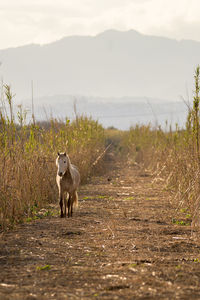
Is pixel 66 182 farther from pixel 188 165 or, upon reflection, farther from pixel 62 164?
pixel 188 165

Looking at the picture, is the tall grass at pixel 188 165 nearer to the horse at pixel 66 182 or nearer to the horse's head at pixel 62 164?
the horse at pixel 66 182

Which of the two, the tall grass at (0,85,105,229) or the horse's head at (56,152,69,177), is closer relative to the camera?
the tall grass at (0,85,105,229)

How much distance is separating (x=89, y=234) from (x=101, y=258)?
5.30ft

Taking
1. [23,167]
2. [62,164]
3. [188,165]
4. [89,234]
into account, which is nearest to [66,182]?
[62,164]

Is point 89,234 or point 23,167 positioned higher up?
point 23,167

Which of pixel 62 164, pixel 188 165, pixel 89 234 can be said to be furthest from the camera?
pixel 188 165

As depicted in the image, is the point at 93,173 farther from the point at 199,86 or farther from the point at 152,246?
the point at 152,246

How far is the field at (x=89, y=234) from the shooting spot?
15.2ft

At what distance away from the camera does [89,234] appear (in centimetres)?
739

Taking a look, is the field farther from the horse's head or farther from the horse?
the horse's head

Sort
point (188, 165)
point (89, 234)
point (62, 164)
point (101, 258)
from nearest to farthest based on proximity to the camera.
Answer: point (101, 258) < point (89, 234) < point (62, 164) < point (188, 165)

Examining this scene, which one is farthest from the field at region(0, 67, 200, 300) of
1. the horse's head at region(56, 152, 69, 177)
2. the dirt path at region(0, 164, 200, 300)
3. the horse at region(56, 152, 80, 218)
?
the horse's head at region(56, 152, 69, 177)

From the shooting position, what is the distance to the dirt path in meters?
4.49

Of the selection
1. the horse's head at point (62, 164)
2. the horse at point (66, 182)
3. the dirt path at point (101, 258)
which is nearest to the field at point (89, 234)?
the dirt path at point (101, 258)
